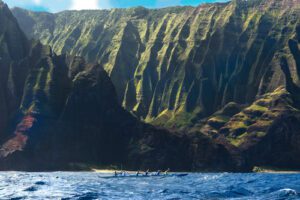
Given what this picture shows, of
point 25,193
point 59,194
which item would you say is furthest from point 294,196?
point 25,193

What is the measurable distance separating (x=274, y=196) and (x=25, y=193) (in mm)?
39188

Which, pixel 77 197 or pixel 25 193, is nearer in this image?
pixel 77 197

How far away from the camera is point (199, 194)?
87.5 metres

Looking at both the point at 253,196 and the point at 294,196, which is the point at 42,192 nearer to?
the point at 253,196

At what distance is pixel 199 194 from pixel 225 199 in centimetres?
1041

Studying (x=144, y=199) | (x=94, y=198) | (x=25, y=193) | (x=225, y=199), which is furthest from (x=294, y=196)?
(x=25, y=193)

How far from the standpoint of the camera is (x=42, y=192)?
8656cm

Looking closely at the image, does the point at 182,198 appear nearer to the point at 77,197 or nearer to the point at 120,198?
the point at 120,198

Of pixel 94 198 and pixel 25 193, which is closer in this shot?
pixel 94 198

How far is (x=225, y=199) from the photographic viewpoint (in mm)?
77562


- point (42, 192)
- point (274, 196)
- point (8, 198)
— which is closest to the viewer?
point (8, 198)

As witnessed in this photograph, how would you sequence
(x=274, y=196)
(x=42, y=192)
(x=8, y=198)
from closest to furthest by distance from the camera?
1. (x=8, y=198)
2. (x=274, y=196)
3. (x=42, y=192)

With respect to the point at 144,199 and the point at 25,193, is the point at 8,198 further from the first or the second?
the point at 144,199

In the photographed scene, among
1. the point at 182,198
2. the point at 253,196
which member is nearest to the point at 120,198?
the point at 182,198
